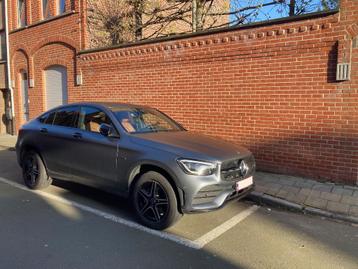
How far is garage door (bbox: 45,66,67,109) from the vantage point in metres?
12.7

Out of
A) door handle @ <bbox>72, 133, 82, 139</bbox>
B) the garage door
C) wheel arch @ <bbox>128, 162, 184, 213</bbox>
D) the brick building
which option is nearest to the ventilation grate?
the brick building

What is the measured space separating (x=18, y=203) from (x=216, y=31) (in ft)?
17.3

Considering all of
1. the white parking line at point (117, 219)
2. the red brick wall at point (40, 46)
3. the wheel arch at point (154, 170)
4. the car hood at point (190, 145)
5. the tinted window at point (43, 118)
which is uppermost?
the red brick wall at point (40, 46)

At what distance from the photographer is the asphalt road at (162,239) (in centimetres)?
367

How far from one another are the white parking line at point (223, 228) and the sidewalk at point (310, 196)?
0.47 metres

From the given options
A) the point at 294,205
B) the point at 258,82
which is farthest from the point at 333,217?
the point at 258,82

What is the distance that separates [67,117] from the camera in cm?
595

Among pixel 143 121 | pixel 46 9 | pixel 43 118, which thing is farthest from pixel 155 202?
pixel 46 9

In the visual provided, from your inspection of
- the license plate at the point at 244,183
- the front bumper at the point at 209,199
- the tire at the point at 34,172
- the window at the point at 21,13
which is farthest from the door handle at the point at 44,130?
the window at the point at 21,13

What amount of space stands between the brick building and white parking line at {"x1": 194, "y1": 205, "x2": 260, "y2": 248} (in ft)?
6.76

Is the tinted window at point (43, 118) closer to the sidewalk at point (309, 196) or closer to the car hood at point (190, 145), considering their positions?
the car hood at point (190, 145)

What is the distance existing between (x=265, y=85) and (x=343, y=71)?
1523 millimetres

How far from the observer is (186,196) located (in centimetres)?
422

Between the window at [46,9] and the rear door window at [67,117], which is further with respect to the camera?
the window at [46,9]
